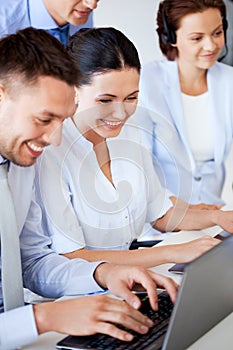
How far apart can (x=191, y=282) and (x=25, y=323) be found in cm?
41

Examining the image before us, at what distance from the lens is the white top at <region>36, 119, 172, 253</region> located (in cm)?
210

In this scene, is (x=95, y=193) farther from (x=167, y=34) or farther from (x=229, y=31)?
(x=229, y=31)

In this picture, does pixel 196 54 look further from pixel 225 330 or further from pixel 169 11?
pixel 225 330

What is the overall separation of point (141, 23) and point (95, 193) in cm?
181

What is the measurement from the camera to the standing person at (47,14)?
115 inches

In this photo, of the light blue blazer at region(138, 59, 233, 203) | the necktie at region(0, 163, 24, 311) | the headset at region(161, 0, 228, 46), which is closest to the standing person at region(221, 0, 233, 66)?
the headset at region(161, 0, 228, 46)

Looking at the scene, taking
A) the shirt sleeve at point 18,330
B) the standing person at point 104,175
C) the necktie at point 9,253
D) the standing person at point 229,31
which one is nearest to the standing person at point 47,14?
the standing person at point 104,175

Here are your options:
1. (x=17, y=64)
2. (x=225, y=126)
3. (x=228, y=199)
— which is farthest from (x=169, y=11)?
(x=17, y=64)

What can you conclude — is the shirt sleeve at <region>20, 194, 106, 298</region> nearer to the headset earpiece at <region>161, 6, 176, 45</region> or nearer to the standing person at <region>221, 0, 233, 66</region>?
the headset earpiece at <region>161, 6, 176, 45</region>

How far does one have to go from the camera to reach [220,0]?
3830mm

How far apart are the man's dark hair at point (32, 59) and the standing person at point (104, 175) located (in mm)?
332

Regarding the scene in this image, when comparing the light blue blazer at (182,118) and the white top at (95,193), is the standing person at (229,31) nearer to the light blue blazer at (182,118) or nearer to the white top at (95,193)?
the light blue blazer at (182,118)

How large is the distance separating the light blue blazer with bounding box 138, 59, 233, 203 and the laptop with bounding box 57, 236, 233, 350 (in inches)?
76.8

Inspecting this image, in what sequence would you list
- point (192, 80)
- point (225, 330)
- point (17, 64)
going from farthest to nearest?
point (192, 80) → point (17, 64) → point (225, 330)
